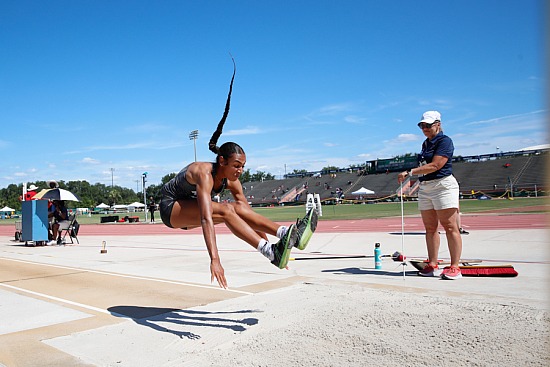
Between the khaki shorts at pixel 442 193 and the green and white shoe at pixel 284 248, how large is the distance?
9.42 feet

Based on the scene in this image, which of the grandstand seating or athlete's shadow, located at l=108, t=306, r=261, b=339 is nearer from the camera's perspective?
athlete's shadow, located at l=108, t=306, r=261, b=339

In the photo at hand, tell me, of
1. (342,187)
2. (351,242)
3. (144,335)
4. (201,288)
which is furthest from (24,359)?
(342,187)

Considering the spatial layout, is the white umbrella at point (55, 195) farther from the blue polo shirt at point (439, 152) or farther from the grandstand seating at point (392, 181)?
the grandstand seating at point (392, 181)

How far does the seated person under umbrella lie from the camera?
56.1ft

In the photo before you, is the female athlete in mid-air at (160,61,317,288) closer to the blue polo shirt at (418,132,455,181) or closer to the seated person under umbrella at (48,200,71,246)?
the blue polo shirt at (418,132,455,181)

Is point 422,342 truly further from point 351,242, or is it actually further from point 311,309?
point 351,242

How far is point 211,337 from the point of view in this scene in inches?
167

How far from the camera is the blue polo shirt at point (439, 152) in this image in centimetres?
670

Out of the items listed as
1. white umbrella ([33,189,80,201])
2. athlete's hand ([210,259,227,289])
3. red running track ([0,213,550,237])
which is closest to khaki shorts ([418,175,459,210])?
athlete's hand ([210,259,227,289])

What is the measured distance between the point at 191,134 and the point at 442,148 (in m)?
47.0

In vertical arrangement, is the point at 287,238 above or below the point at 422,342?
above

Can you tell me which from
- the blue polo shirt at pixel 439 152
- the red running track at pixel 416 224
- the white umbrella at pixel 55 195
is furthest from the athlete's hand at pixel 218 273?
the white umbrella at pixel 55 195

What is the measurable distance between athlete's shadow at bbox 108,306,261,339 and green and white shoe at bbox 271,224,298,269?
645 mm

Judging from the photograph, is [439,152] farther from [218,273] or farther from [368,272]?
[218,273]
